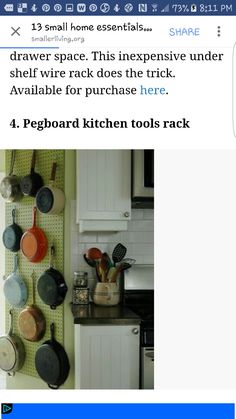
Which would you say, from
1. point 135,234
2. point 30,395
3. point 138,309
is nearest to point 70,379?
point 138,309

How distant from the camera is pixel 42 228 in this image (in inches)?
90.4

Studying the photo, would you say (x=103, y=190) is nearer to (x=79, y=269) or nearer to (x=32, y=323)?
(x=79, y=269)

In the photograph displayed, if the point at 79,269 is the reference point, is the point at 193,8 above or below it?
above

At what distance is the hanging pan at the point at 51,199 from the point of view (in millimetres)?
2100

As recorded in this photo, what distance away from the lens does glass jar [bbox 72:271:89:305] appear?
6.88 ft

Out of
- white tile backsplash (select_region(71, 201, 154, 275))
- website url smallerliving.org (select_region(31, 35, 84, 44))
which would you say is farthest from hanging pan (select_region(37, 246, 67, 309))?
website url smallerliving.org (select_region(31, 35, 84, 44))

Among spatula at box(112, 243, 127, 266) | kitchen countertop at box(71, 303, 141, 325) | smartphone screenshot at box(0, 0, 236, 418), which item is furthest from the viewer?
spatula at box(112, 243, 127, 266)

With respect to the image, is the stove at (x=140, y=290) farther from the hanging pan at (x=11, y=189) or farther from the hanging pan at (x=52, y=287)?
the hanging pan at (x=11, y=189)

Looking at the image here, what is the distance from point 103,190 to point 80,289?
0.49m

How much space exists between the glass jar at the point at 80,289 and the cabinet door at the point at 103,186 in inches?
13.2

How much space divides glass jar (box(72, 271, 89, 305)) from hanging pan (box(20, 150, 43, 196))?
459 millimetres

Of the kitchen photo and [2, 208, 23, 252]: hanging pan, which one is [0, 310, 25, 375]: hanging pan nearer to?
the kitchen photo
